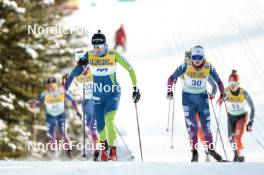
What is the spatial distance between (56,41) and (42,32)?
0.58 meters

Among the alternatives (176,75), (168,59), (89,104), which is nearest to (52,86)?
(89,104)

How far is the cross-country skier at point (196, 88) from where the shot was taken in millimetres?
11578

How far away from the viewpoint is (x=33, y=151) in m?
21.1

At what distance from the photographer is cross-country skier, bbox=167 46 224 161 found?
11578 millimetres

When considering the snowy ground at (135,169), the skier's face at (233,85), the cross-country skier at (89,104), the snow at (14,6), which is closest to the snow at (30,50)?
the snow at (14,6)

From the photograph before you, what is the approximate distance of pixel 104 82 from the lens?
436 inches

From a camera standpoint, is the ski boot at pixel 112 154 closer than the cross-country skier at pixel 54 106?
Yes

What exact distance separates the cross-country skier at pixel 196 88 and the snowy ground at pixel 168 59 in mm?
1942

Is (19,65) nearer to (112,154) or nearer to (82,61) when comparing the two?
(82,61)

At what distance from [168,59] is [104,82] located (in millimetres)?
19780

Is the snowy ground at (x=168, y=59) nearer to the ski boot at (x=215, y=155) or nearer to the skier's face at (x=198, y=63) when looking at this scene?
the ski boot at (x=215, y=155)

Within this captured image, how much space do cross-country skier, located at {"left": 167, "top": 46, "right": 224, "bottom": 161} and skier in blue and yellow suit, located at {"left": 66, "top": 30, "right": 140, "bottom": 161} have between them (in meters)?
0.92

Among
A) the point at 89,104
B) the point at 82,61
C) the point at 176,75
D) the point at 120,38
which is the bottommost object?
the point at 89,104

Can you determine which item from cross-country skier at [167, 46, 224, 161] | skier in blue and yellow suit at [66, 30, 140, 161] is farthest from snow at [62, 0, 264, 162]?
skier in blue and yellow suit at [66, 30, 140, 161]
